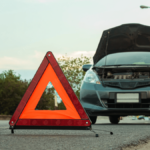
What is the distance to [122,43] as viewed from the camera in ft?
25.9

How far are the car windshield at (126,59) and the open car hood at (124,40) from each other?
0.66 feet

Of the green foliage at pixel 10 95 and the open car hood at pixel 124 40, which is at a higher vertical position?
the open car hood at pixel 124 40

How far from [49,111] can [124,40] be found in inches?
160

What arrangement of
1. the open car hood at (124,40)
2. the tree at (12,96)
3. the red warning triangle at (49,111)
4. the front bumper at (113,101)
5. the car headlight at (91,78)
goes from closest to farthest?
the red warning triangle at (49,111), the front bumper at (113,101), the car headlight at (91,78), the open car hood at (124,40), the tree at (12,96)

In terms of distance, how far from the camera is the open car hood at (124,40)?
7684mm

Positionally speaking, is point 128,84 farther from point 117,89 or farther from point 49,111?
point 49,111

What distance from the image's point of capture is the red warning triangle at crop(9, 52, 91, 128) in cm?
427

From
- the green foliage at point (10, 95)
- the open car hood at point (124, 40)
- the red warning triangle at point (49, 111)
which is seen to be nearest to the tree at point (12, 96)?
the green foliage at point (10, 95)

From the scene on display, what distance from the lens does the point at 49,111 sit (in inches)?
170

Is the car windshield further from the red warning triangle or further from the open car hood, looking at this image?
the red warning triangle

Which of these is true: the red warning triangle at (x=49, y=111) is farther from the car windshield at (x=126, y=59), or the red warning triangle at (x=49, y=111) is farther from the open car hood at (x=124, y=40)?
the open car hood at (x=124, y=40)

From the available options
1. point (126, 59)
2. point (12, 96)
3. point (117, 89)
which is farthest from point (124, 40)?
point (12, 96)

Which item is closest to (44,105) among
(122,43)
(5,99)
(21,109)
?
(5,99)

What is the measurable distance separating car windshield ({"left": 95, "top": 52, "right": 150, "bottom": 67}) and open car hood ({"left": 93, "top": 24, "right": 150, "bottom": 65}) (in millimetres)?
201
